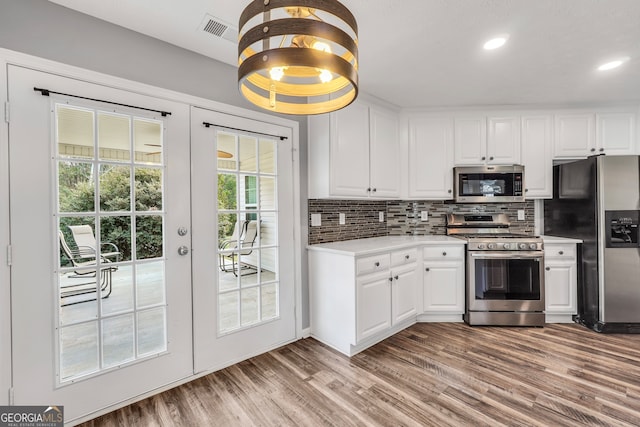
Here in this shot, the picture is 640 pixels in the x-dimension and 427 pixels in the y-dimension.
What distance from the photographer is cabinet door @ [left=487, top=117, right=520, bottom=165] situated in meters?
3.27

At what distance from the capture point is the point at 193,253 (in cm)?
206

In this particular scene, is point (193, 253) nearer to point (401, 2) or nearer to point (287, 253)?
point (287, 253)

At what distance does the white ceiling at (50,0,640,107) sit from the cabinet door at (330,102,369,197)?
0.30 m

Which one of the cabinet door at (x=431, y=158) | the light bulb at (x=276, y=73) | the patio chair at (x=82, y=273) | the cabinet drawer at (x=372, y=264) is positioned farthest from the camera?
the cabinet door at (x=431, y=158)

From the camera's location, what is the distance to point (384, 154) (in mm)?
3070

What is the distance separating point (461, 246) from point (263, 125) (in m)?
2.30

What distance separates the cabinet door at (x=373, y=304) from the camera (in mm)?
2357

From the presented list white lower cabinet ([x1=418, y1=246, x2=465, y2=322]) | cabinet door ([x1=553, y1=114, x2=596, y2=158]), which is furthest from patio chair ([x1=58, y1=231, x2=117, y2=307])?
cabinet door ([x1=553, y1=114, x2=596, y2=158])

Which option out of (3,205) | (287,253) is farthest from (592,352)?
(3,205)

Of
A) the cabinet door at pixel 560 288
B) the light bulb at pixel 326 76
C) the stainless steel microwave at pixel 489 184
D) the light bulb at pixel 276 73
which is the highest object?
the light bulb at pixel 326 76

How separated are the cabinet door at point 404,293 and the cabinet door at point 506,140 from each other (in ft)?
5.38

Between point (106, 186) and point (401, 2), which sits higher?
point (401, 2)

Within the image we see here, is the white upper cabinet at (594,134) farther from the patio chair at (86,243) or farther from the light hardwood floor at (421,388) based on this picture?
the patio chair at (86,243)

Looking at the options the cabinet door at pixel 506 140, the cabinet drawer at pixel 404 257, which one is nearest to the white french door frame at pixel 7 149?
the cabinet drawer at pixel 404 257
